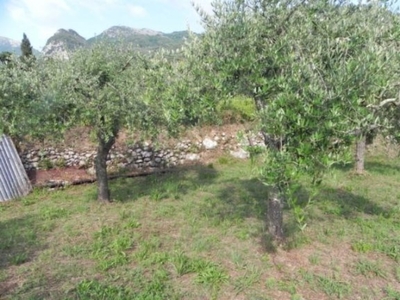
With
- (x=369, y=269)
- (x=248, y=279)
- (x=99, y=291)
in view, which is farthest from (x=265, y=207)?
(x=99, y=291)

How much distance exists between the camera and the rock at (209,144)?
830 inches

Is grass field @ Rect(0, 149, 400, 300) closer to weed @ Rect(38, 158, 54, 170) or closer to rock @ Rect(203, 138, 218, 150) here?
weed @ Rect(38, 158, 54, 170)

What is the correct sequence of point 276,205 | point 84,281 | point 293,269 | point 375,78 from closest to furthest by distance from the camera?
point 375,78 → point 84,281 → point 293,269 → point 276,205

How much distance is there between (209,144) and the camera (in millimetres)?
21156

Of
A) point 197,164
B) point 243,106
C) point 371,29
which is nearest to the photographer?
point 371,29

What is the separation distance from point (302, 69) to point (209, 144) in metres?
15.0

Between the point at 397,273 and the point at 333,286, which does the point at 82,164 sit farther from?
the point at 397,273

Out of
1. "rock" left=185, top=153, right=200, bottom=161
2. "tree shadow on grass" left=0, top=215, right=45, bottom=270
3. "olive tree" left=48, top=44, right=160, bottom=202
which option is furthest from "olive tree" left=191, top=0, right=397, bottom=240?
"rock" left=185, top=153, right=200, bottom=161

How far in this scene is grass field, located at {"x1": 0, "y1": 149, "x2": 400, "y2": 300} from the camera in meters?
7.96

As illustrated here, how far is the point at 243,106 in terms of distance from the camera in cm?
2261

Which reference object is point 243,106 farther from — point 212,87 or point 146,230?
point 212,87

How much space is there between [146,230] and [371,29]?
8538mm

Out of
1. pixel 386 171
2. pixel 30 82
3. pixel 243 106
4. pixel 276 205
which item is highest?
pixel 30 82

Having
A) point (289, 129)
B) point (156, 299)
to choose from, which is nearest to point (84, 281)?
point (156, 299)
